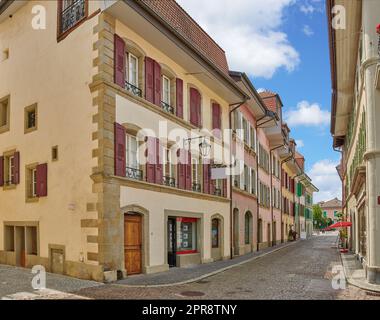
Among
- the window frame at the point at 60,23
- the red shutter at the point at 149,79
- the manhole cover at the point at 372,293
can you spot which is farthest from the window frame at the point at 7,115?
the manhole cover at the point at 372,293

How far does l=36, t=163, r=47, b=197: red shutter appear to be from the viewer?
1498 centimetres

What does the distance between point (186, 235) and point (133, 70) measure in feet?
24.7

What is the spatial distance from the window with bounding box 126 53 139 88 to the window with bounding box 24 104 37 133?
12.6 feet

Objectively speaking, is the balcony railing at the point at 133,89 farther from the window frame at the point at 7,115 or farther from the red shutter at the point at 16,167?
the window frame at the point at 7,115

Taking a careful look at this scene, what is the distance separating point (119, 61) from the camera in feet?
46.3

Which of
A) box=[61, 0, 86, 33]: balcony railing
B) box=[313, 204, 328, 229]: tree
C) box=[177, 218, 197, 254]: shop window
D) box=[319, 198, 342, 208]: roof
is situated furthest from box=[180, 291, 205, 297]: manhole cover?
box=[319, 198, 342, 208]: roof

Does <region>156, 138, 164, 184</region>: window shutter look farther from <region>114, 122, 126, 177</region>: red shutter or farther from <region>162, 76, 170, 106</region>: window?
<region>162, 76, 170, 106</region>: window

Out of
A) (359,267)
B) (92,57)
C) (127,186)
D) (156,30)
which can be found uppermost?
(156,30)

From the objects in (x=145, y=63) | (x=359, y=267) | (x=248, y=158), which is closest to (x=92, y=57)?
(x=145, y=63)

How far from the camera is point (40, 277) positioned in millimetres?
13328

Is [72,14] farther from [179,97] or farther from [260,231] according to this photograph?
[260,231]

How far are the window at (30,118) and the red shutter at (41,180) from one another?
1757 millimetres

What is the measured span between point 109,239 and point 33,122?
20.1 ft
